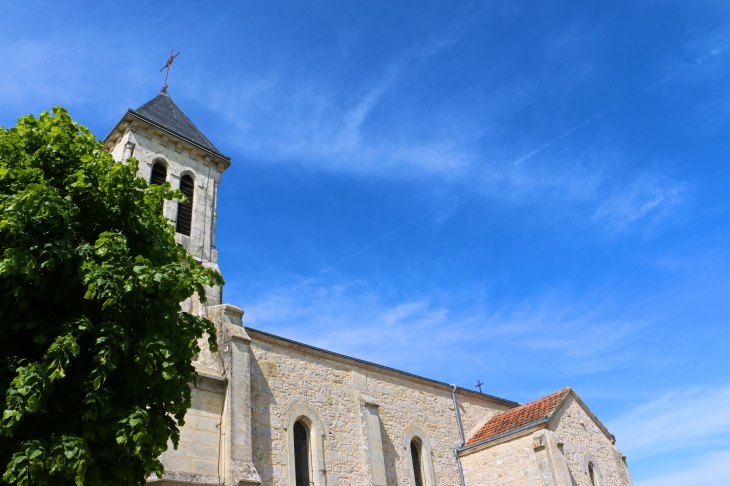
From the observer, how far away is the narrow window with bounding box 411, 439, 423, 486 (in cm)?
1675

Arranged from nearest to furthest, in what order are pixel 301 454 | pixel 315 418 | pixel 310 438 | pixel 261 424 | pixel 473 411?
pixel 261 424 → pixel 301 454 → pixel 310 438 → pixel 315 418 → pixel 473 411

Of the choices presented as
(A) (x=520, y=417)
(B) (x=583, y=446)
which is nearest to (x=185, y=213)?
(A) (x=520, y=417)

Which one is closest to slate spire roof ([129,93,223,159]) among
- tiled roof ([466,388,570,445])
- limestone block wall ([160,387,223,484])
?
limestone block wall ([160,387,223,484])

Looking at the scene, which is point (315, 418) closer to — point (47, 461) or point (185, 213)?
point (185, 213)

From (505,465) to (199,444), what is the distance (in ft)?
29.3

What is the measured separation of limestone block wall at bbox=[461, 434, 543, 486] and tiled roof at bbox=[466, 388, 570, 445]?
0.54 m

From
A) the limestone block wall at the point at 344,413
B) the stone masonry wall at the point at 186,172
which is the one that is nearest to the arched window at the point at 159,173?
the stone masonry wall at the point at 186,172

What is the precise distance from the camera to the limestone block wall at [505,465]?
1556 centimetres

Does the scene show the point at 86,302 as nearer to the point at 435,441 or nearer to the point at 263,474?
the point at 263,474

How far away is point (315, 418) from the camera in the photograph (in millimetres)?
14617

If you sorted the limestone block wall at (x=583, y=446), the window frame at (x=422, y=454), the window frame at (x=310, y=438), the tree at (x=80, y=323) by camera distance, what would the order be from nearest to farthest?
the tree at (x=80, y=323) < the window frame at (x=310, y=438) < the limestone block wall at (x=583, y=446) < the window frame at (x=422, y=454)

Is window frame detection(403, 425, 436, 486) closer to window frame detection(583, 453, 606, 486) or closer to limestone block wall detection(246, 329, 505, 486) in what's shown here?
limestone block wall detection(246, 329, 505, 486)

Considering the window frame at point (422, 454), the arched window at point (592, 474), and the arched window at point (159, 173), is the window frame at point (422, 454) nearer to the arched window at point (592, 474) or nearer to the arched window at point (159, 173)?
the arched window at point (592, 474)

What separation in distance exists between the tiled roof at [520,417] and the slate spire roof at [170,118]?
12.2 metres
